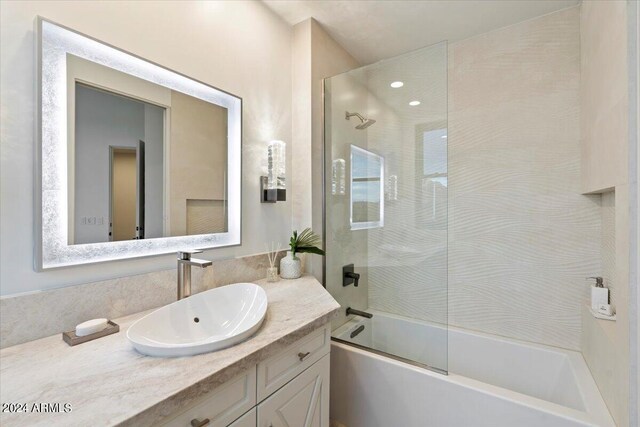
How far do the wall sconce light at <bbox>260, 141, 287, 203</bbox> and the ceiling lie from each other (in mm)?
900

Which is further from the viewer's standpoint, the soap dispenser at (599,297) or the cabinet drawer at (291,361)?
the soap dispenser at (599,297)

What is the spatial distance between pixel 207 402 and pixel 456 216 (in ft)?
6.58

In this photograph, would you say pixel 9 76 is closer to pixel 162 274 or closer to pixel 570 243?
pixel 162 274

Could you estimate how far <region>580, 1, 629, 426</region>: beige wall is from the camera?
1.03 meters

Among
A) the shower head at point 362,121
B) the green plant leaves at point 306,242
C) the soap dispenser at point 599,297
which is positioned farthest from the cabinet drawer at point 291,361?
the shower head at point 362,121

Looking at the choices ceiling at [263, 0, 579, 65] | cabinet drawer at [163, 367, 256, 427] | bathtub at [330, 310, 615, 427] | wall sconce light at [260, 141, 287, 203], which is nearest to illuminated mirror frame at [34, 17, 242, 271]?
cabinet drawer at [163, 367, 256, 427]

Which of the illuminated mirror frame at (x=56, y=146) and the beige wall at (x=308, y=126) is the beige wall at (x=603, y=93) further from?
the illuminated mirror frame at (x=56, y=146)

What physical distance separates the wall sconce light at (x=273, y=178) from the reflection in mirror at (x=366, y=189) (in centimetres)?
61

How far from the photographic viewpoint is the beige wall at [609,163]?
103 cm

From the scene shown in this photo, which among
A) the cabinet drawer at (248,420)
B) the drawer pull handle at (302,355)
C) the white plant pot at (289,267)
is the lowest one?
the cabinet drawer at (248,420)

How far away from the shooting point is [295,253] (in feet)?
6.17

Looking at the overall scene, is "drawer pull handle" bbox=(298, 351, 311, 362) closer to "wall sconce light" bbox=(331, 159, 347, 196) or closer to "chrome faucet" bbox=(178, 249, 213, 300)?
"chrome faucet" bbox=(178, 249, 213, 300)

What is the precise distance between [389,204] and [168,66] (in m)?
1.57

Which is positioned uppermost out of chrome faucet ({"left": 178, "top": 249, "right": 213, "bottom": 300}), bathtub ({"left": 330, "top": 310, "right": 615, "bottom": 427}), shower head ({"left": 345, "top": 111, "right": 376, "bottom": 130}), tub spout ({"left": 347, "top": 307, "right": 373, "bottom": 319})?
shower head ({"left": 345, "top": 111, "right": 376, "bottom": 130})
